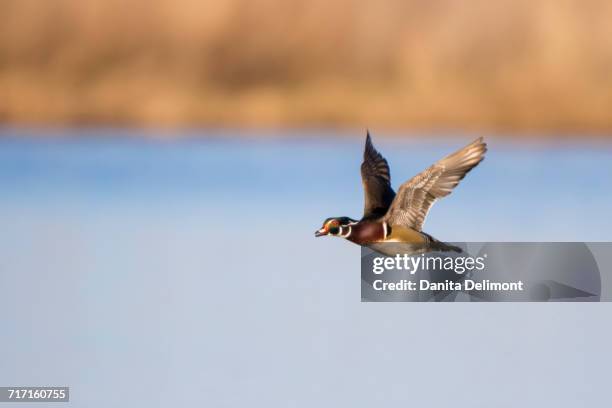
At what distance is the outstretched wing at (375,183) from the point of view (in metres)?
3.68

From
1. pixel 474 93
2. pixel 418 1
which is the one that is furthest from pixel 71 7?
pixel 474 93

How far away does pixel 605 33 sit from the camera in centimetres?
403

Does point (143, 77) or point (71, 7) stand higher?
point (71, 7)

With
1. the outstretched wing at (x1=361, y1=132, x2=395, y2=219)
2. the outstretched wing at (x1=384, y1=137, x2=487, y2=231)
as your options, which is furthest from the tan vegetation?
the outstretched wing at (x1=384, y1=137, x2=487, y2=231)

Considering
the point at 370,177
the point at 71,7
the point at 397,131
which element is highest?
the point at 71,7

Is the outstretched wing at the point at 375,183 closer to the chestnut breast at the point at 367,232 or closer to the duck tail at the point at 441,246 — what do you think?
the chestnut breast at the point at 367,232

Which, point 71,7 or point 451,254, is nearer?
point 451,254

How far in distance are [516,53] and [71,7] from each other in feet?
6.19

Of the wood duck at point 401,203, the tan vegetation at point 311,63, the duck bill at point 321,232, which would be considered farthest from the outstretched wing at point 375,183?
the tan vegetation at point 311,63

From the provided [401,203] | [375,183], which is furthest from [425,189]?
[375,183]

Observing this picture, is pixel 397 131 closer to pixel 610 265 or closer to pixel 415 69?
pixel 415 69

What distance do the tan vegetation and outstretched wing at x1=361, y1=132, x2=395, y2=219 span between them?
282mm
